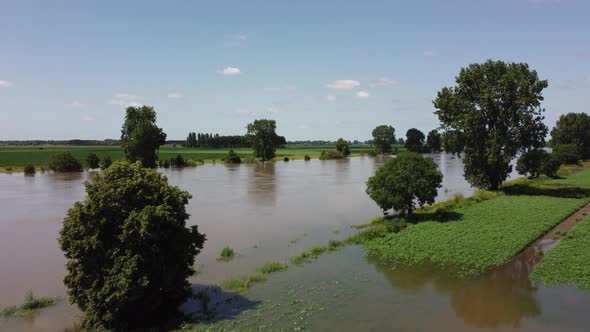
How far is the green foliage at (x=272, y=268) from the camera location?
20.9 meters

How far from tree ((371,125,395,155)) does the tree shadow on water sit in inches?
5898

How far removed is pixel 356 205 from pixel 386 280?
70.4ft

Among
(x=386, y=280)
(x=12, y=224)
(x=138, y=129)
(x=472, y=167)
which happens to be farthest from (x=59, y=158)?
(x=386, y=280)

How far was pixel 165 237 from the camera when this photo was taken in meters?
15.6

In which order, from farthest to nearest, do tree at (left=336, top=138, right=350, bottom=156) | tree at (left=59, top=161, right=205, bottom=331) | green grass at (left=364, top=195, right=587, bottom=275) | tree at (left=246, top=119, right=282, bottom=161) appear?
1. tree at (left=336, top=138, right=350, bottom=156)
2. tree at (left=246, top=119, right=282, bottom=161)
3. green grass at (left=364, top=195, right=587, bottom=275)
4. tree at (left=59, top=161, right=205, bottom=331)

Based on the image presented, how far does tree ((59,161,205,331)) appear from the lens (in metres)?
14.2

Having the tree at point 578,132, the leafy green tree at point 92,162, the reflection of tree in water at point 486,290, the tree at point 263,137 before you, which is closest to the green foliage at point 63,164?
the leafy green tree at point 92,162

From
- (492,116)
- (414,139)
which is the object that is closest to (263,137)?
(492,116)

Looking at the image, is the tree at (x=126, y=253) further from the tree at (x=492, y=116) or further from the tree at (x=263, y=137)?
the tree at (x=263, y=137)

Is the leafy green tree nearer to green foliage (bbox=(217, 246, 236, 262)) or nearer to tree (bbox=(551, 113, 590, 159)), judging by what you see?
green foliage (bbox=(217, 246, 236, 262))

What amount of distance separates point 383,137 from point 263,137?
2489 inches

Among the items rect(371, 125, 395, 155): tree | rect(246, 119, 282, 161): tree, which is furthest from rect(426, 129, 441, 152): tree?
rect(246, 119, 282, 161): tree

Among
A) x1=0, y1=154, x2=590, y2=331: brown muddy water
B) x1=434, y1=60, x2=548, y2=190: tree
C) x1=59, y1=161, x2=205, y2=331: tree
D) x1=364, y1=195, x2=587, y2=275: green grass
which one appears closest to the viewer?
x1=59, y1=161, x2=205, y2=331: tree

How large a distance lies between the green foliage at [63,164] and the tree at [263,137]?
47822 mm
